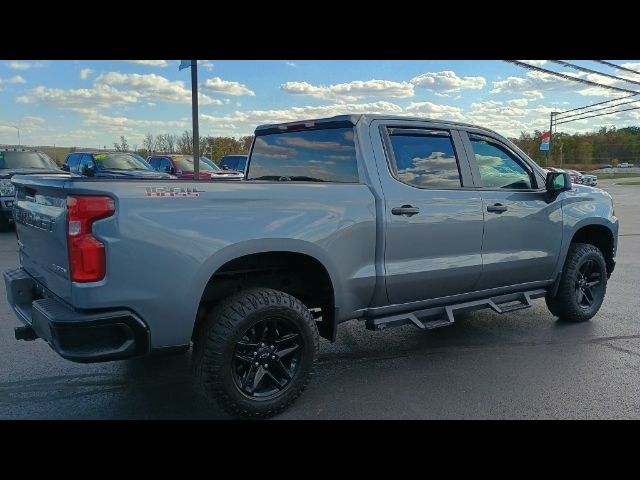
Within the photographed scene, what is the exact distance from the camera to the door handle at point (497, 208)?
4277mm

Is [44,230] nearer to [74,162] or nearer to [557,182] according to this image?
[557,182]

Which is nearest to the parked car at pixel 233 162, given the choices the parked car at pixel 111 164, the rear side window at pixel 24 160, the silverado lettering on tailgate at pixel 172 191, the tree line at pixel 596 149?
the parked car at pixel 111 164

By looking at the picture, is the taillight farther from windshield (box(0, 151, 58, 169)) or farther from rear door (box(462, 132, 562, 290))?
windshield (box(0, 151, 58, 169))

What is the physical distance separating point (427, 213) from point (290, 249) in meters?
1.21

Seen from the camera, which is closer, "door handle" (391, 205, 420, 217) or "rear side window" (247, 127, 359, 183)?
"door handle" (391, 205, 420, 217)

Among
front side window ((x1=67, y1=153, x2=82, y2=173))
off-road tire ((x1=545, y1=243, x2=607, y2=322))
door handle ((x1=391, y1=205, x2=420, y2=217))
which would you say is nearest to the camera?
door handle ((x1=391, y1=205, x2=420, y2=217))

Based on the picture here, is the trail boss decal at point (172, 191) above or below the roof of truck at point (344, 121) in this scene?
below

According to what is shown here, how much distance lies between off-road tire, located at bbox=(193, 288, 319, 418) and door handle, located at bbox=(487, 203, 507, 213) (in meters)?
1.92

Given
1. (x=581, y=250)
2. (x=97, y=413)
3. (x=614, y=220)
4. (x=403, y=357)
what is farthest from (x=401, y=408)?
(x=614, y=220)

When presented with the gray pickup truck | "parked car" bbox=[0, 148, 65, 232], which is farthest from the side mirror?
"parked car" bbox=[0, 148, 65, 232]

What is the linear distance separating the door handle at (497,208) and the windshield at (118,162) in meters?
11.7

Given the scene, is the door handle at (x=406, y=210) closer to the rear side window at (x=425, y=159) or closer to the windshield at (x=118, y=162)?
the rear side window at (x=425, y=159)

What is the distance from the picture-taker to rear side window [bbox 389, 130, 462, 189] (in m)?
3.94

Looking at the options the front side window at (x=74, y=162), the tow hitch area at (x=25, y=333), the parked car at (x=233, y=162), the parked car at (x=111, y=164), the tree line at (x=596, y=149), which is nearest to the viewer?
the tow hitch area at (x=25, y=333)
